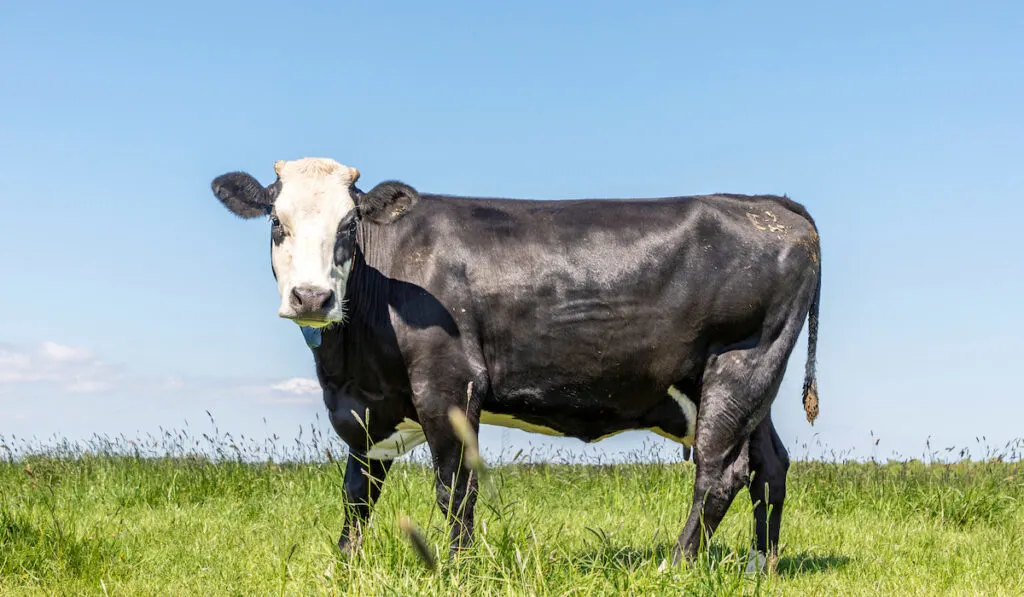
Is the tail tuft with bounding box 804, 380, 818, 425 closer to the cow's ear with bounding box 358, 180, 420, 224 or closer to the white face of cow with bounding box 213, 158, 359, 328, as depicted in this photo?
the cow's ear with bounding box 358, 180, 420, 224

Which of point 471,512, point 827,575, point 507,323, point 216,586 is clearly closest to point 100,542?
point 216,586

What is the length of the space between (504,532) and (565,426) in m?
2.37

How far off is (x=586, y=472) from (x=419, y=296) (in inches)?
233

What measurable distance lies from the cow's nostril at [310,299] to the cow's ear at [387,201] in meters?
0.84

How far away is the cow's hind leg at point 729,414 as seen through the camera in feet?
22.6

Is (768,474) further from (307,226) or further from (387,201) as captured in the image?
(307,226)

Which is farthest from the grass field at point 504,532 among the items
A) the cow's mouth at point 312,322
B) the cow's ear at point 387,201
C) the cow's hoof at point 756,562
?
the cow's ear at point 387,201

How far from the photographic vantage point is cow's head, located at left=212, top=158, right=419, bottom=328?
626cm

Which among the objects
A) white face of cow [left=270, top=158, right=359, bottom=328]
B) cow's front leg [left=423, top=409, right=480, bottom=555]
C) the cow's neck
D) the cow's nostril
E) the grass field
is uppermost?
white face of cow [left=270, top=158, right=359, bottom=328]

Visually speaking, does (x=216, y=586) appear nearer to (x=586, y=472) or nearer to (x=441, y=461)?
(x=441, y=461)

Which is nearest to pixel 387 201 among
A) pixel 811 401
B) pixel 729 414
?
pixel 729 414

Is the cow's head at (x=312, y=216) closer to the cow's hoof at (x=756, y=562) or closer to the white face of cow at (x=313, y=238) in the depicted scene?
the white face of cow at (x=313, y=238)

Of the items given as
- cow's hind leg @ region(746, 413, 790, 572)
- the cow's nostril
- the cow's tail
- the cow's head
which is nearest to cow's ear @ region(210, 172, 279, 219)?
the cow's head

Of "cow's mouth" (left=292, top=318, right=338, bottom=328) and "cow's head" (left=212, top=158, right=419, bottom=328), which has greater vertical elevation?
"cow's head" (left=212, top=158, right=419, bottom=328)
